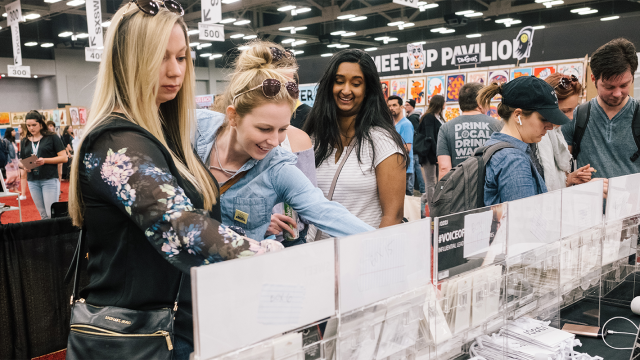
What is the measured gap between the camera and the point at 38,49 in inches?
704

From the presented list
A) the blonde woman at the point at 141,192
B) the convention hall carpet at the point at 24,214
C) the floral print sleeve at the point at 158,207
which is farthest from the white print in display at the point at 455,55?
the floral print sleeve at the point at 158,207

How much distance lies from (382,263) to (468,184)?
3.00ft

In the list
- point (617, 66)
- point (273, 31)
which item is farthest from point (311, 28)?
point (617, 66)

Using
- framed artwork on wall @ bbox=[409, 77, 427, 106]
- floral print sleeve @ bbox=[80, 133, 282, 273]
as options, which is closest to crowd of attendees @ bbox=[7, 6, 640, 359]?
floral print sleeve @ bbox=[80, 133, 282, 273]

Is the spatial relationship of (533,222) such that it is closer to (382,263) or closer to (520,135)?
(520,135)

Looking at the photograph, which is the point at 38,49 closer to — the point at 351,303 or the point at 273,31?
the point at 273,31

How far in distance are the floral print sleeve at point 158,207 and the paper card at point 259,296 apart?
1.9 inches

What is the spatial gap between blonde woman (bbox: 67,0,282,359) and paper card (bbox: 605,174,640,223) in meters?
1.50

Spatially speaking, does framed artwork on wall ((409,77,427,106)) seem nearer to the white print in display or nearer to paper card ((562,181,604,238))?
the white print in display

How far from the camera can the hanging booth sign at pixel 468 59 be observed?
8883 mm

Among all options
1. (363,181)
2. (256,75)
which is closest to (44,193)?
(363,181)

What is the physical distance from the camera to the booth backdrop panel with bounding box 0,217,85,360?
2877 millimetres

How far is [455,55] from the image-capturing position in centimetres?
919

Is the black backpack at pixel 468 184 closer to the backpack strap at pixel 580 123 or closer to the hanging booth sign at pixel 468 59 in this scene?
the backpack strap at pixel 580 123
